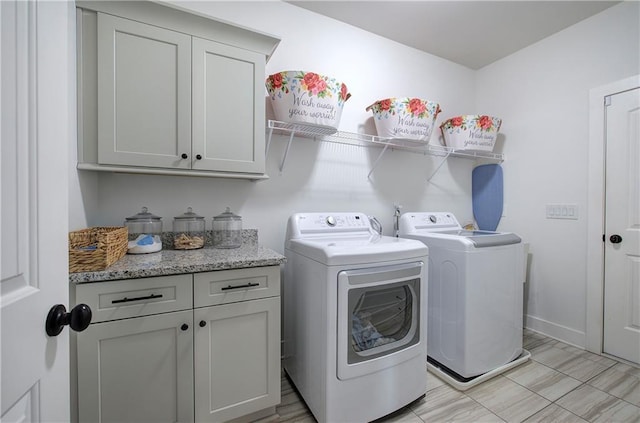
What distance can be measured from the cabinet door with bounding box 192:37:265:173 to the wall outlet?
98.3 inches

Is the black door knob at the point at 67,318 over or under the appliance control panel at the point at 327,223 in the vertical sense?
under

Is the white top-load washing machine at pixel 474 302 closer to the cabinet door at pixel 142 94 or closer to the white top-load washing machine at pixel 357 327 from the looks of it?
the white top-load washing machine at pixel 357 327

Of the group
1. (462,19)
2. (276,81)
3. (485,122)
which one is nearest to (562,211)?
(485,122)

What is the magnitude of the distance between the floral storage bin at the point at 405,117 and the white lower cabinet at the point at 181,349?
1.39m

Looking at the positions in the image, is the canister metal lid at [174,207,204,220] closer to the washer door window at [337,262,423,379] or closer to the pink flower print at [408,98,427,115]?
the washer door window at [337,262,423,379]

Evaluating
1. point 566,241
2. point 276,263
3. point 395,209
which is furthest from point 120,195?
point 566,241

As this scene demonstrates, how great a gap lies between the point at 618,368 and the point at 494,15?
9.00 feet

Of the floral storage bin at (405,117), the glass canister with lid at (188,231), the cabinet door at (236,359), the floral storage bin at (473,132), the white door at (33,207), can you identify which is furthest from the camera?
the floral storage bin at (473,132)

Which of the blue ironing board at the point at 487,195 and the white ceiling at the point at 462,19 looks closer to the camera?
the white ceiling at the point at 462,19

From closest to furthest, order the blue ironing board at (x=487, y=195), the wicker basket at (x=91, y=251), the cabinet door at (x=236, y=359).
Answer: the wicker basket at (x=91, y=251)
the cabinet door at (x=236, y=359)
the blue ironing board at (x=487, y=195)

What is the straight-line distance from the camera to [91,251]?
1.07m

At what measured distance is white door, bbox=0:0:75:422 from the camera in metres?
0.46

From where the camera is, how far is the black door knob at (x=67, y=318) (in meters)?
0.56

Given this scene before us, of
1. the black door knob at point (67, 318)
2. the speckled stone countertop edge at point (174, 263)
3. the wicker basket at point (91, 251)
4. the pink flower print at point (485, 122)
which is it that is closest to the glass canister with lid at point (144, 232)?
the speckled stone countertop edge at point (174, 263)
